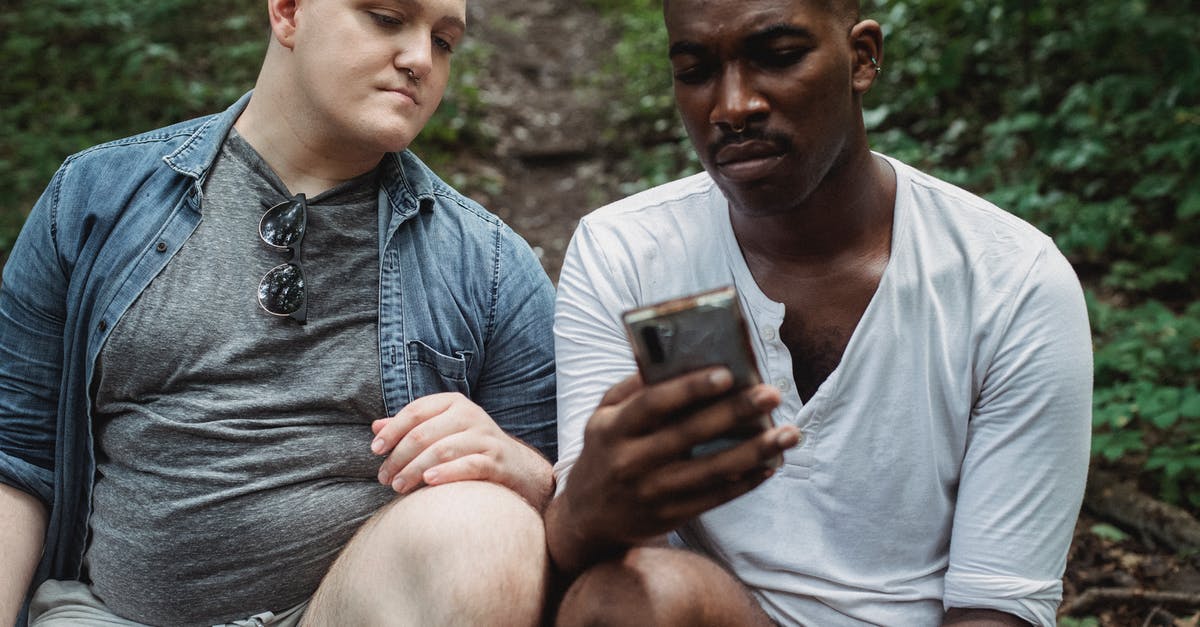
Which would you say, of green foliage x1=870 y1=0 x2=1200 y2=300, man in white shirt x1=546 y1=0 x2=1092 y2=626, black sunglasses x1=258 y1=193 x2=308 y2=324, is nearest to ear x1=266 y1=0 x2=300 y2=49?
black sunglasses x1=258 y1=193 x2=308 y2=324

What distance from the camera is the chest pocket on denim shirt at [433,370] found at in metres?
2.29

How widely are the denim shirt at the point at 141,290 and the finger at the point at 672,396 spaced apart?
957mm

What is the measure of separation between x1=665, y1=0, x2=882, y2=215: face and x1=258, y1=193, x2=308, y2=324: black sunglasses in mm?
872

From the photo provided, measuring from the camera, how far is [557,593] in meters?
1.96

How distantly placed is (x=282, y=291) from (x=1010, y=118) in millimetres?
4486

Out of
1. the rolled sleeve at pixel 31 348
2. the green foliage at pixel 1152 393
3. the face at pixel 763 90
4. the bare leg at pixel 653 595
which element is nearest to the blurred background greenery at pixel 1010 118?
the green foliage at pixel 1152 393

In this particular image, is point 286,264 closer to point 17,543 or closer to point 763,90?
point 17,543

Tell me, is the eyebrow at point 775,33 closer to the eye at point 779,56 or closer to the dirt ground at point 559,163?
the eye at point 779,56

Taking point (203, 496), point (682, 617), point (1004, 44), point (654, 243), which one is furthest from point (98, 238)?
point (1004, 44)

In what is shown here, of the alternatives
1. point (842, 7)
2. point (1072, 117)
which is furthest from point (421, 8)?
point (1072, 117)

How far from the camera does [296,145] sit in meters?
2.27

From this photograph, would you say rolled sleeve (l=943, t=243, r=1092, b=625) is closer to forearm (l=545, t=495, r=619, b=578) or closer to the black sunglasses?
forearm (l=545, t=495, r=619, b=578)

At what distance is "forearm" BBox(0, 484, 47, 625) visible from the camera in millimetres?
2162

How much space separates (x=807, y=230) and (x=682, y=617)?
2.77ft
